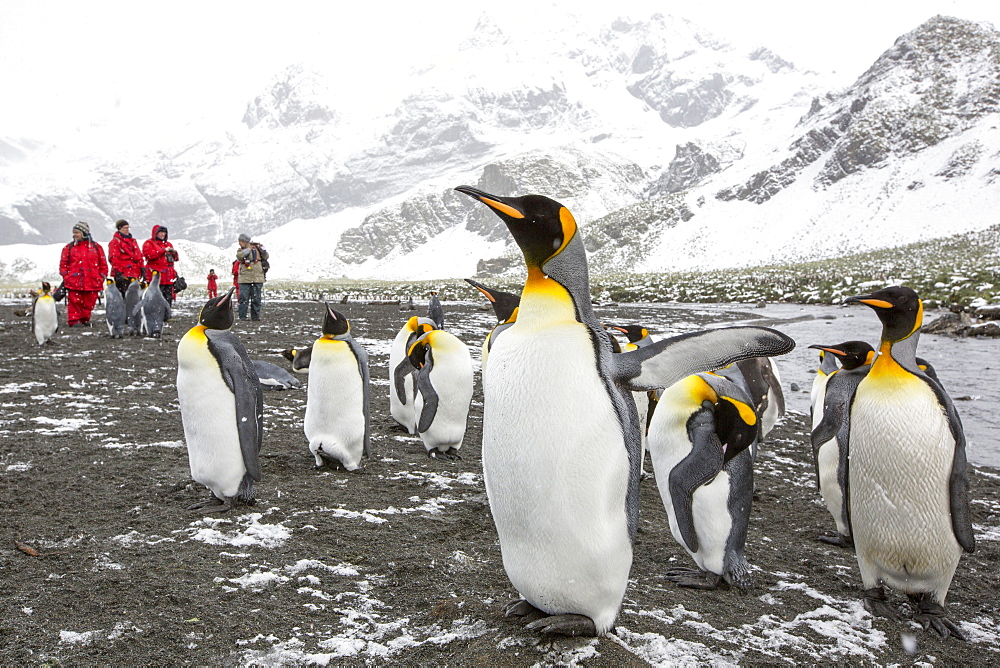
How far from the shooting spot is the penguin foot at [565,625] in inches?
79.2

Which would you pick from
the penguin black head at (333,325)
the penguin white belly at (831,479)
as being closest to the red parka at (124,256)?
the penguin black head at (333,325)

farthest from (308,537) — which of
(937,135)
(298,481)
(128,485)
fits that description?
(937,135)

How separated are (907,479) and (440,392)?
276cm

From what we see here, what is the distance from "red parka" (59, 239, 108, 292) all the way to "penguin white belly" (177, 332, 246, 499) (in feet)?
25.8

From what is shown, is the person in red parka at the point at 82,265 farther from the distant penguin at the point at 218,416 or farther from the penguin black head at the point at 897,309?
the penguin black head at the point at 897,309

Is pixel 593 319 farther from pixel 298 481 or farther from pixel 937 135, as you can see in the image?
pixel 937 135

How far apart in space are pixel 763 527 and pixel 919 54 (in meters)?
87.9

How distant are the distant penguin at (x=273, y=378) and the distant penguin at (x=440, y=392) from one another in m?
2.17

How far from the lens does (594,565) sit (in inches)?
78.4

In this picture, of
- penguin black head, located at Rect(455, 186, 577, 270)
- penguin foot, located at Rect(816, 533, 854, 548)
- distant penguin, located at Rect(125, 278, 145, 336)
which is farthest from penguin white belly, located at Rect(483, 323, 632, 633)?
distant penguin, located at Rect(125, 278, 145, 336)

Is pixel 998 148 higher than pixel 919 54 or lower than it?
lower

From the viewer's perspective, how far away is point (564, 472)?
1990 mm

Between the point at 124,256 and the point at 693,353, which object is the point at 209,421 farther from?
the point at 124,256

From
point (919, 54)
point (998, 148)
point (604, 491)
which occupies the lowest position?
point (604, 491)
